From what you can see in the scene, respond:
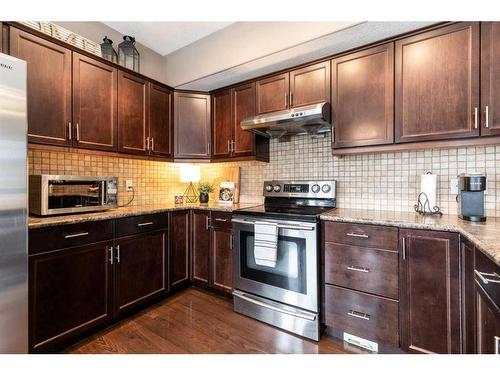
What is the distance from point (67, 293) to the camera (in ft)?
A: 5.31

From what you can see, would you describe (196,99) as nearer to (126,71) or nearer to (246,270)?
(126,71)

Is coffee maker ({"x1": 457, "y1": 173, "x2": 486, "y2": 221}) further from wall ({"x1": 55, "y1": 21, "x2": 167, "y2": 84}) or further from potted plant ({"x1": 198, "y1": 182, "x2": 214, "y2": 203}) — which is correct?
wall ({"x1": 55, "y1": 21, "x2": 167, "y2": 84})

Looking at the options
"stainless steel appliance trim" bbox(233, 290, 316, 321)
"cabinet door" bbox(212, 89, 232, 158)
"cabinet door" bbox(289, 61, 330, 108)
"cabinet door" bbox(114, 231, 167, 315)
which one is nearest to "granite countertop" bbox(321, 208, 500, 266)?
"stainless steel appliance trim" bbox(233, 290, 316, 321)

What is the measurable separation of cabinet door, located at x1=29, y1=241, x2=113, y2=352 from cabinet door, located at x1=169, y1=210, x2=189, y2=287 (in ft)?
1.99

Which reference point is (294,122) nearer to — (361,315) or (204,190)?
(204,190)

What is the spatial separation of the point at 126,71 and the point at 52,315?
1984mm

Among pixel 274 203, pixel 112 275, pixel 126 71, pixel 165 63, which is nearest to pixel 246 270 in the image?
pixel 274 203

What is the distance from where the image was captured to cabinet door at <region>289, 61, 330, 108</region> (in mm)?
2061

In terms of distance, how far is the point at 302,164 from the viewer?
2518 millimetres

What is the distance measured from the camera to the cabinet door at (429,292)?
1.38 meters

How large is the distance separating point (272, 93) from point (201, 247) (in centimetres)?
168

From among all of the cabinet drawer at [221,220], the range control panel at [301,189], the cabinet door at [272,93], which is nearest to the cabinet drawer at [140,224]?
the cabinet drawer at [221,220]

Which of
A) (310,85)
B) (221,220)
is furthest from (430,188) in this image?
(221,220)
